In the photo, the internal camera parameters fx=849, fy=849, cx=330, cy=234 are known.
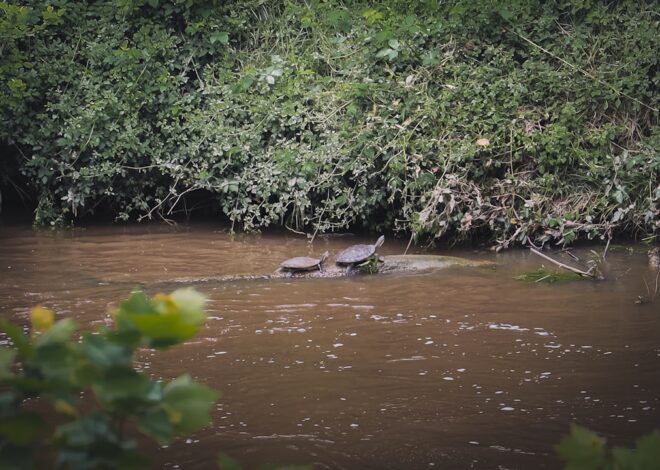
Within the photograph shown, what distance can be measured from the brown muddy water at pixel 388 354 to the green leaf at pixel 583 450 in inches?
96.1

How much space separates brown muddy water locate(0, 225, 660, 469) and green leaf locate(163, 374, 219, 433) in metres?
2.44

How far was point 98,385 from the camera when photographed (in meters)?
1.12

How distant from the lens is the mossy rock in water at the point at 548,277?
6609 mm

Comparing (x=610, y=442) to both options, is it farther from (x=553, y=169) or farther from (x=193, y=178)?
(x=193, y=178)

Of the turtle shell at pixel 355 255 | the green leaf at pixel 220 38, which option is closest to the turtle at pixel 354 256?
the turtle shell at pixel 355 255

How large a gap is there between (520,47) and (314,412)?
18.7ft

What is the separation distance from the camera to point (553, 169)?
26.0 feet

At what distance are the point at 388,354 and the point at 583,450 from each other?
3775 millimetres

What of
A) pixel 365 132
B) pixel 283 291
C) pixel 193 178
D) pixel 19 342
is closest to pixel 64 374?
pixel 19 342

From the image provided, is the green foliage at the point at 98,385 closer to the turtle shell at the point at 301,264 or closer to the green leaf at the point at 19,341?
the green leaf at the point at 19,341

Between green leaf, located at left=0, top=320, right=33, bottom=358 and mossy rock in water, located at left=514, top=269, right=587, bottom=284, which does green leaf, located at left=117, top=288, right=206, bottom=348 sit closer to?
green leaf, located at left=0, top=320, right=33, bottom=358

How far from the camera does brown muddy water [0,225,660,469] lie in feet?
12.2

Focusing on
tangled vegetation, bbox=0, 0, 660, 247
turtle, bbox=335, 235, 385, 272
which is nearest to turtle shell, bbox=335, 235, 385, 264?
turtle, bbox=335, 235, 385, 272

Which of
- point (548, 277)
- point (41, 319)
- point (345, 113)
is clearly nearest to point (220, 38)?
point (345, 113)
